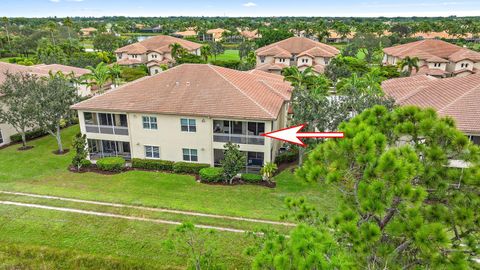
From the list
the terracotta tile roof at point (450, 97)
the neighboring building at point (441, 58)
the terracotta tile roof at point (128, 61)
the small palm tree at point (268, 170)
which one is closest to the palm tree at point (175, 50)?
the terracotta tile roof at point (128, 61)

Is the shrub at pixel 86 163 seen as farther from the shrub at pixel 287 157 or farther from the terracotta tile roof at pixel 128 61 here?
the terracotta tile roof at pixel 128 61

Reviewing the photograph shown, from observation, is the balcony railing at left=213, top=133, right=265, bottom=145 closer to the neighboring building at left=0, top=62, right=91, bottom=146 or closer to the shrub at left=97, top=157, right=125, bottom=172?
the shrub at left=97, top=157, right=125, bottom=172

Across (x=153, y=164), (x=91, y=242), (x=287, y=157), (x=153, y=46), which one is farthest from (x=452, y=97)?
(x=153, y=46)

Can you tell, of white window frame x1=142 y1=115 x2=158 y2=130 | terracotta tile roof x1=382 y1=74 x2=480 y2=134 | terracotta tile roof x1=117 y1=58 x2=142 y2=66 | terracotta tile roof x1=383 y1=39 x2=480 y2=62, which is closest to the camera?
terracotta tile roof x1=382 y1=74 x2=480 y2=134

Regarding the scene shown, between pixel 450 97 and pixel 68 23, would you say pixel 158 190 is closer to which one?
pixel 450 97

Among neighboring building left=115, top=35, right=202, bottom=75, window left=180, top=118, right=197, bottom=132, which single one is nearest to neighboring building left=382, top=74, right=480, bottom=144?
window left=180, top=118, right=197, bottom=132

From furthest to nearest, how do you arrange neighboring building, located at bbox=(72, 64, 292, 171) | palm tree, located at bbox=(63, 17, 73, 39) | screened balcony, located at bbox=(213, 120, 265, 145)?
1. palm tree, located at bbox=(63, 17, 73, 39)
2. neighboring building, located at bbox=(72, 64, 292, 171)
3. screened balcony, located at bbox=(213, 120, 265, 145)
